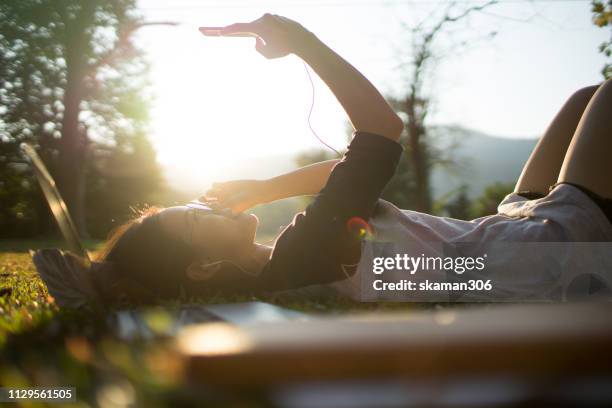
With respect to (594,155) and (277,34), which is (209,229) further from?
(594,155)

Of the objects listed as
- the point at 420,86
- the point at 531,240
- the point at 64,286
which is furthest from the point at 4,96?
the point at 531,240

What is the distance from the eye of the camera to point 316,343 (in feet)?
2.73

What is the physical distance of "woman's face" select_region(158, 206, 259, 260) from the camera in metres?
2.58

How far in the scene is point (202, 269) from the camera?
2639mm

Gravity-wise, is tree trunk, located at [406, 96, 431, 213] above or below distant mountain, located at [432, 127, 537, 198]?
above

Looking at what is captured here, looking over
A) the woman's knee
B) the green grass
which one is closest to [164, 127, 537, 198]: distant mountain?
the woman's knee

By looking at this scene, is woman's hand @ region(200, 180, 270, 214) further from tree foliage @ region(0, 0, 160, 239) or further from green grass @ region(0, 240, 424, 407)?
tree foliage @ region(0, 0, 160, 239)

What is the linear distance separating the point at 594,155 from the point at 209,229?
1.98m

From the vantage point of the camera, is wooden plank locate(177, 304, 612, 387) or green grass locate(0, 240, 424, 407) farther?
green grass locate(0, 240, 424, 407)

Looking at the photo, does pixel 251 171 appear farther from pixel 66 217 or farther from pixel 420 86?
pixel 66 217

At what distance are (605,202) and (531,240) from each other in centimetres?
40

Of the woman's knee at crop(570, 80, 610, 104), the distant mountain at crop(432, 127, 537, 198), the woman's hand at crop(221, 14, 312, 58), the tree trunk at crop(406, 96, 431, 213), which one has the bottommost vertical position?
the distant mountain at crop(432, 127, 537, 198)

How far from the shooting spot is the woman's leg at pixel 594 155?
2.51 m

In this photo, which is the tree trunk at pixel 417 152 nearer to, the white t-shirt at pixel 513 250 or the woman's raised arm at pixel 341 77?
the white t-shirt at pixel 513 250
